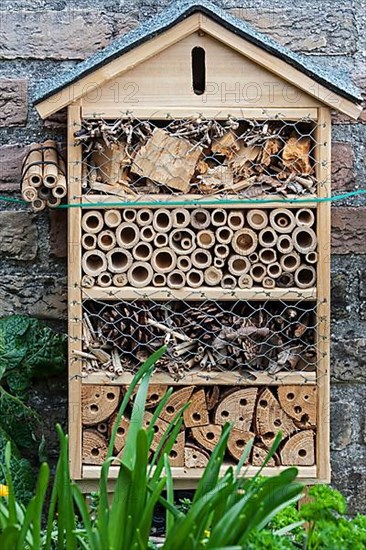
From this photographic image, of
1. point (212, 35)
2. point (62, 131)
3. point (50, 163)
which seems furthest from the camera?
point (62, 131)

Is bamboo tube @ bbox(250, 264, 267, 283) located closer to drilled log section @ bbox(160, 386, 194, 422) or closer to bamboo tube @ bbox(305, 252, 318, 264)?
bamboo tube @ bbox(305, 252, 318, 264)

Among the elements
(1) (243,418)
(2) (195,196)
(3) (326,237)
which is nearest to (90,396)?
(1) (243,418)

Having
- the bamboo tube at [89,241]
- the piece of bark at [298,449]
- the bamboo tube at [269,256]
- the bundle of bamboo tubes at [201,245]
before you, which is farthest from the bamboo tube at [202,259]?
the piece of bark at [298,449]

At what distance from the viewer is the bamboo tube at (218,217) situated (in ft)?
6.66

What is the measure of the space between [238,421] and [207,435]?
76 millimetres

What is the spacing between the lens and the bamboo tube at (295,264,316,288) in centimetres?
204

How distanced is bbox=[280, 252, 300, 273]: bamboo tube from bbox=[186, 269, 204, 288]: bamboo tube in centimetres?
18

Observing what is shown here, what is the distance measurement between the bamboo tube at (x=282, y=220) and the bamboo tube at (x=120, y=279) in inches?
13.2

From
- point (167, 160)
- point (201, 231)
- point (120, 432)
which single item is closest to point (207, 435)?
point (120, 432)

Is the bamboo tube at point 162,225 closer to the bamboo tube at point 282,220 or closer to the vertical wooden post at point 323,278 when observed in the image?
the bamboo tube at point 282,220

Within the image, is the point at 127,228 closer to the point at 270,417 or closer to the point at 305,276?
the point at 305,276

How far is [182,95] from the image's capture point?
6.67ft

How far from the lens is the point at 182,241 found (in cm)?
203

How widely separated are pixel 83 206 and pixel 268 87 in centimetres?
47
